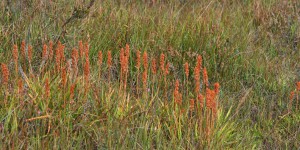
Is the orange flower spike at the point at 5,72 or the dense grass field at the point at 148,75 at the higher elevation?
the orange flower spike at the point at 5,72

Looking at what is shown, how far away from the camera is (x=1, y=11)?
4.14 m

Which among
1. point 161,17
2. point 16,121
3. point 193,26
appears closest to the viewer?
point 16,121

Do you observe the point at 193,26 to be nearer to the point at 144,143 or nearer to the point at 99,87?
the point at 99,87

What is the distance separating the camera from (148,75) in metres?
3.44

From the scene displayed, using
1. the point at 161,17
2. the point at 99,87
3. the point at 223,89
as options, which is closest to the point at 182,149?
the point at 99,87

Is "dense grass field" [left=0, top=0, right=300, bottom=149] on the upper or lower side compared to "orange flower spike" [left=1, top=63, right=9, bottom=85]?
lower

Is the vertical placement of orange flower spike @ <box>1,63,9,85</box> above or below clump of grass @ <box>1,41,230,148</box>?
above

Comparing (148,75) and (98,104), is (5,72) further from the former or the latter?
(148,75)

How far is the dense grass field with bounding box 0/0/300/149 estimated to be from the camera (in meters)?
2.69

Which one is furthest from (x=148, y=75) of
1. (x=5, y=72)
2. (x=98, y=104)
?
(x=5, y=72)

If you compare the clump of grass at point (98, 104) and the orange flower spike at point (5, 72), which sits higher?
the orange flower spike at point (5, 72)

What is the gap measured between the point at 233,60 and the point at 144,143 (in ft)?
4.89

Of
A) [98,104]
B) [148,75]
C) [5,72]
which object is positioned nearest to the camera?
[5,72]

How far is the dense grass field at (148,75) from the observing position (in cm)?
269
